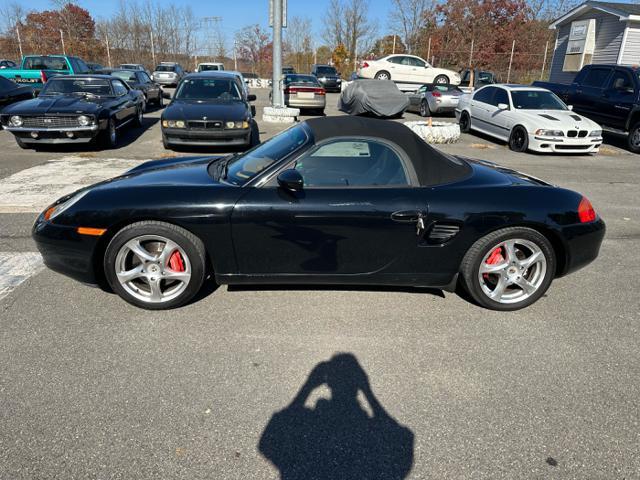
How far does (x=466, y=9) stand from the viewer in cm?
3928

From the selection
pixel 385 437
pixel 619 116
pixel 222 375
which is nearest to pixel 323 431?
pixel 385 437

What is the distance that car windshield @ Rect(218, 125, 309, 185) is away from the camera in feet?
10.8

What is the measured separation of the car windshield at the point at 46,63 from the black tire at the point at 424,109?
13.2 metres

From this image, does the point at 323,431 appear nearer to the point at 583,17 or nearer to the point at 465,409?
the point at 465,409

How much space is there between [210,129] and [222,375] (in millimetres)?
6968

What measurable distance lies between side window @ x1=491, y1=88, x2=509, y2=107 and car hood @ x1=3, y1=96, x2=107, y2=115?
9.66 metres

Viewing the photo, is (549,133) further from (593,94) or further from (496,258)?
(496,258)

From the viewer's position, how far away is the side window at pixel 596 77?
12.3 m

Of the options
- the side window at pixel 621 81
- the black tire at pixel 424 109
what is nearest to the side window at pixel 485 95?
the side window at pixel 621 81

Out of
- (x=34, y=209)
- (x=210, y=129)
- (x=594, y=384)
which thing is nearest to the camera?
(x=594, y=384)

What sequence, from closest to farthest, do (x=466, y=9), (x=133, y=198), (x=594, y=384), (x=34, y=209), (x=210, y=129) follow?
1. (x=594, y=384)
2. (x=133, y=198)
3. (x=34, y=209)
4. (x=210, y=129)
5. (x=466, y=9)

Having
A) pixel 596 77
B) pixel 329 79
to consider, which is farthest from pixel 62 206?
pixel 329 79

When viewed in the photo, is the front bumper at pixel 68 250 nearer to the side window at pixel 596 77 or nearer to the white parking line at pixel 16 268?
the white parking line at pixel 16 268

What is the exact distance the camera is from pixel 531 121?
1043 cm
